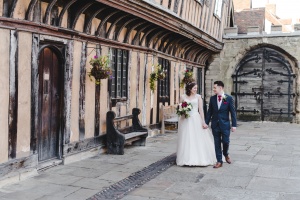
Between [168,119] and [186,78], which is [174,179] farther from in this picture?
[186,78]

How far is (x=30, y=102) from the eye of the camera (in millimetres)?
5363

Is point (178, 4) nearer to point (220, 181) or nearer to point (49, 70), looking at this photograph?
point (49, 70)

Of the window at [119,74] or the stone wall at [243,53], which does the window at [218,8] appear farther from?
the window at [119,74]

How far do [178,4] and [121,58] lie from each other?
2705mm

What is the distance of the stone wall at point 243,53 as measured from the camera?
14.3 meters

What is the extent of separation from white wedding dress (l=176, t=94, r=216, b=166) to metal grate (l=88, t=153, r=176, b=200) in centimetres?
34

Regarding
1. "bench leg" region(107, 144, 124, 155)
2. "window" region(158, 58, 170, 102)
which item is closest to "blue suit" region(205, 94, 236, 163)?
"bench leg" region(107, 144, 124, 155)

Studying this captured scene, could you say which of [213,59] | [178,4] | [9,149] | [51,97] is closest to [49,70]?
[51,97]

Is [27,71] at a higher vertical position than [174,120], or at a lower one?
higher

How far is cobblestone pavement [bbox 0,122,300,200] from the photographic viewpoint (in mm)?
4586

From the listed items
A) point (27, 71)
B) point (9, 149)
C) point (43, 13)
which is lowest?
point (9, 149)

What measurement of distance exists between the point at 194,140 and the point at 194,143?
0.17ft

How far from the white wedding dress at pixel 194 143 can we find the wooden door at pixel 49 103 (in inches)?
83.2

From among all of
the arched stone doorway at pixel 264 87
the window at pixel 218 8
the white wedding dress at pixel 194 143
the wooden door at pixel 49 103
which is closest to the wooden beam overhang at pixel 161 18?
the wooden door at pixel 49 103
